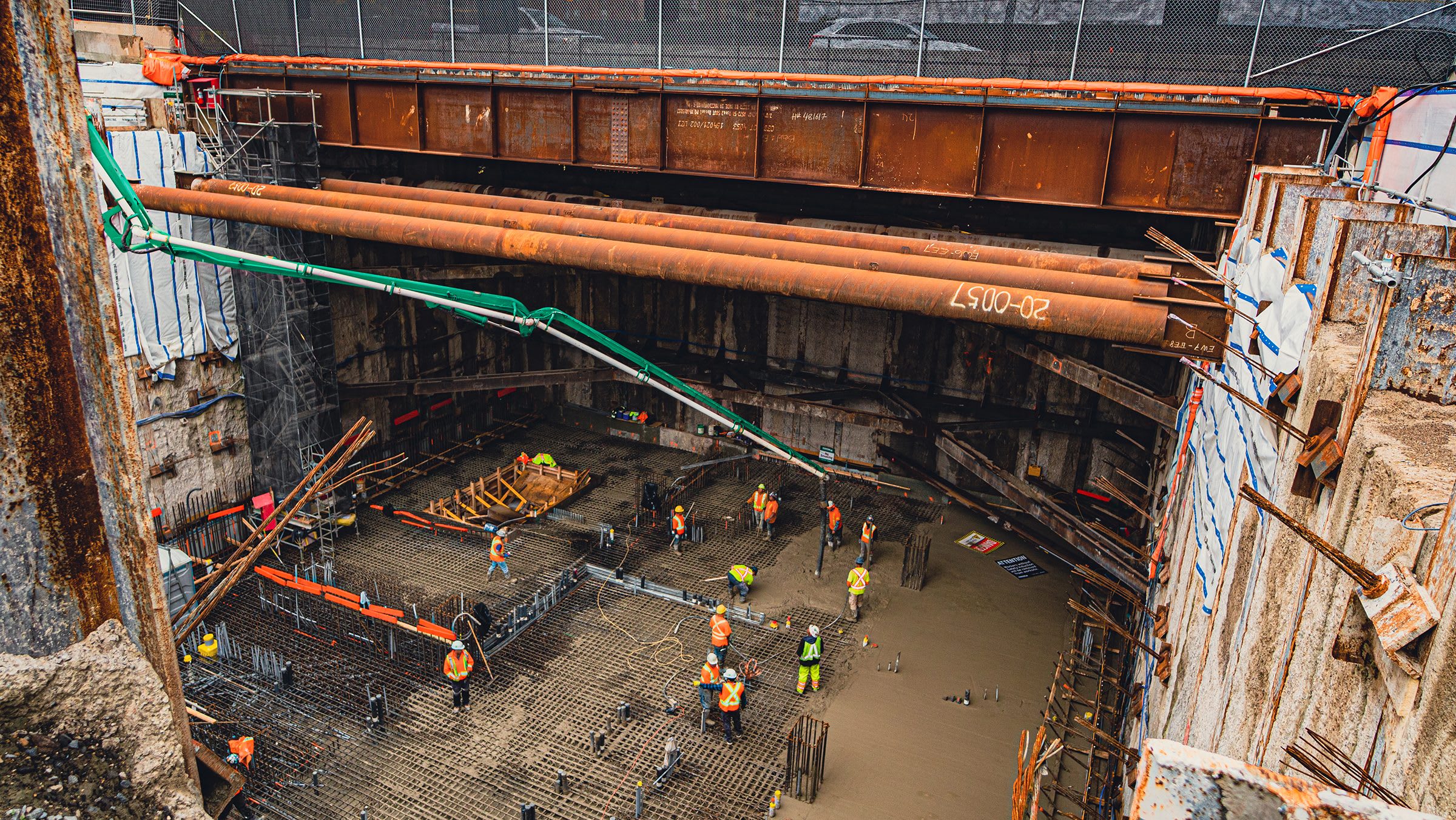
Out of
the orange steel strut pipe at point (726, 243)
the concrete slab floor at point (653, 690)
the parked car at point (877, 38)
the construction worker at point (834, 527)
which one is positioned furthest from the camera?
the construction worker at point (834, 527)

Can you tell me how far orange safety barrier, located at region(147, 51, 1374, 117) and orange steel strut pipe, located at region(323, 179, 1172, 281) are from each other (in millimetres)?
2388

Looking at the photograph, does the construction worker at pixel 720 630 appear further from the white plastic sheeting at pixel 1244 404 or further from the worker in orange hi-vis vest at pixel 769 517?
the white plastic sheeting at pixel 1244 404

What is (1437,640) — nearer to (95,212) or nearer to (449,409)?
(95,212)

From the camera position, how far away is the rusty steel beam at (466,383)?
19953mm

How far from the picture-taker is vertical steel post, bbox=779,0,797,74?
15.4 metres

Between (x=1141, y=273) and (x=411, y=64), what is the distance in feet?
44.7

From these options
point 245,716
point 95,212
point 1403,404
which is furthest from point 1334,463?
point 245,716

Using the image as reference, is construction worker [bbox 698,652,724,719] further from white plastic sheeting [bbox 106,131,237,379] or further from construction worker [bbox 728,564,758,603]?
white plastic sheeting [bbox 106,131,237,379]

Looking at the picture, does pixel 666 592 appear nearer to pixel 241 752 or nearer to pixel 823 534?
pixel 823 534

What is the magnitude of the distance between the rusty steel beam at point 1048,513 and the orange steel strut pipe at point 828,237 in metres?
4.32

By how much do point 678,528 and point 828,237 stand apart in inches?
280

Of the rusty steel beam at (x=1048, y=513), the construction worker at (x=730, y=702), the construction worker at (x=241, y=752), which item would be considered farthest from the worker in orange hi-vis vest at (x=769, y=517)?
the construction worker at (x=241, y=752)

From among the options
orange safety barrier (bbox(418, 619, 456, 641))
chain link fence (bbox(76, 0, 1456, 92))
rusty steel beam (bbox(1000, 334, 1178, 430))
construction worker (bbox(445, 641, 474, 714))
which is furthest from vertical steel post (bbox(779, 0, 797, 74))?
orange safety barrier (bbox(418, 619, 456, 641))

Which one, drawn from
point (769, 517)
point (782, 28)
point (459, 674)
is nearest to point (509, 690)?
point (459, 674)
